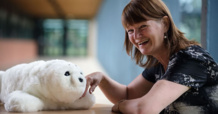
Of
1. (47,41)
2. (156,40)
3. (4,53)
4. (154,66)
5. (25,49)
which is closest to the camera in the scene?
(156,40)

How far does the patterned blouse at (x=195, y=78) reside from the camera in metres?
1.13

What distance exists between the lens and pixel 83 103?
138 cm

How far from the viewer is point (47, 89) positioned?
4.22 ft

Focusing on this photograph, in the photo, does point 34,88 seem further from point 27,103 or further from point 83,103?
point 83,103

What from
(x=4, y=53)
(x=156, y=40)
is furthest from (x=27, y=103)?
(x=4, y=53)

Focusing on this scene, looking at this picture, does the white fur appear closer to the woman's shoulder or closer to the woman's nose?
the woman's nose

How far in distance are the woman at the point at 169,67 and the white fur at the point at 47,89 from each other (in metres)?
0.17

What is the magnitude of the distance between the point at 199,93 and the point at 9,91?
3.17 ft

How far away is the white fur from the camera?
4.06 feet

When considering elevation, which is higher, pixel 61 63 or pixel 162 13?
pixel 162 13

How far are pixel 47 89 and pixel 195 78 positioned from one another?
702 mm

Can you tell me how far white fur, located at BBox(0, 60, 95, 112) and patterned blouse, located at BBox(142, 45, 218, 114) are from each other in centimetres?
44

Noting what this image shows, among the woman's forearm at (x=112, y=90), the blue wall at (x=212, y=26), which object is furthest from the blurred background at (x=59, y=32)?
the blue wall at (x=212, y=26)

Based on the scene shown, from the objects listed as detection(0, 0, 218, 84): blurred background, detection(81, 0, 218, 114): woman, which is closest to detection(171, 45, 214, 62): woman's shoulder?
detection(81, 0, 218, 114): woman
